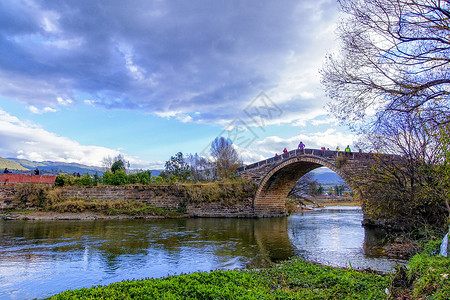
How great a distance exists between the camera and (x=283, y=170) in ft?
82.5

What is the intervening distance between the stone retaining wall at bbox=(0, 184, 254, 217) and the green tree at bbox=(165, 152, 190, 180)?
663 cm

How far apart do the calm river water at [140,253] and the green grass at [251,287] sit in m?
2.27

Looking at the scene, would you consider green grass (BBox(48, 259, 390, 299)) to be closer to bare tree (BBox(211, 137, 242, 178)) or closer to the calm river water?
the calm river water

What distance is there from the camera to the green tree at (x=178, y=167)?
33075 mm

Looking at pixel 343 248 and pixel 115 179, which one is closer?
pixel 343 248

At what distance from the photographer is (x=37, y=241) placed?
42.0 feet

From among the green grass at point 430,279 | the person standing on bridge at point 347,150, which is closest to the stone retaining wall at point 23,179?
the person standing on bridge at point 347,150

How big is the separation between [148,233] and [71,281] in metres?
8.36

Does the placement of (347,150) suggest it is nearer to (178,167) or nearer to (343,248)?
(343,248)

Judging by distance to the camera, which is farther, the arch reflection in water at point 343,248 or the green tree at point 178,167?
the green tree at point 178,167

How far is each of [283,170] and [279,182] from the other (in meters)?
2.08

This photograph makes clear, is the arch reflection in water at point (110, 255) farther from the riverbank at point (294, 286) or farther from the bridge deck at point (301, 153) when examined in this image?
the bridge deck at point (301, 153)

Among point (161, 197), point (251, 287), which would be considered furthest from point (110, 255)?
point (161, 197)

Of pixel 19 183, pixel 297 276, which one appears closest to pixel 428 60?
pixel 297 276
